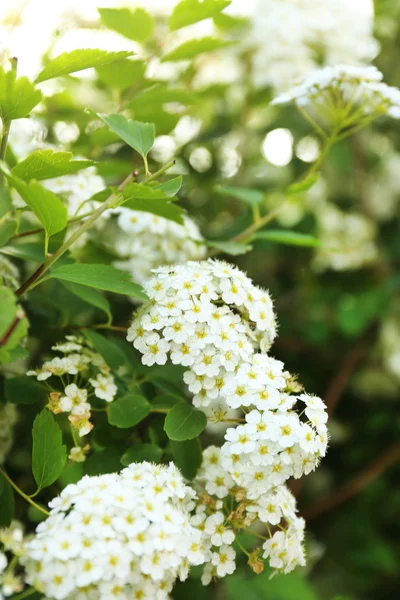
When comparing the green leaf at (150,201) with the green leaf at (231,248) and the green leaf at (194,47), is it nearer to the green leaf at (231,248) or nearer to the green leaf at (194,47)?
the green leaf at (231,248)

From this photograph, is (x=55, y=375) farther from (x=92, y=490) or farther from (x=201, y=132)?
(x=201, y=132)

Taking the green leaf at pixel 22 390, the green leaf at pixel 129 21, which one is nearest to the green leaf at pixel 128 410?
the green leaf at pixel 22 390

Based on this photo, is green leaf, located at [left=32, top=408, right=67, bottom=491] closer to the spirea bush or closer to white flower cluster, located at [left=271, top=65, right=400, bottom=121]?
the spirea bush

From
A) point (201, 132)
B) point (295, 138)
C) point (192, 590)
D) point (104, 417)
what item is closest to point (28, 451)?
point (104, 417)

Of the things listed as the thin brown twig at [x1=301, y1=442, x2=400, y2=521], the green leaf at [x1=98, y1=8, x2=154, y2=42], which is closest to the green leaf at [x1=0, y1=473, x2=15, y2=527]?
the green leaf at [x1=98, y1=8, x2=154, y2=42]

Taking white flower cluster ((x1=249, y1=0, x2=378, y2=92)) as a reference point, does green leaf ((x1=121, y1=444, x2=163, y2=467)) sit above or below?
below

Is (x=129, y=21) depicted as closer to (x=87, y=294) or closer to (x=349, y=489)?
(x=87, y=294)

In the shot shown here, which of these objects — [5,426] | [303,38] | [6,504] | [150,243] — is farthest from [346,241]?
[6,504]
